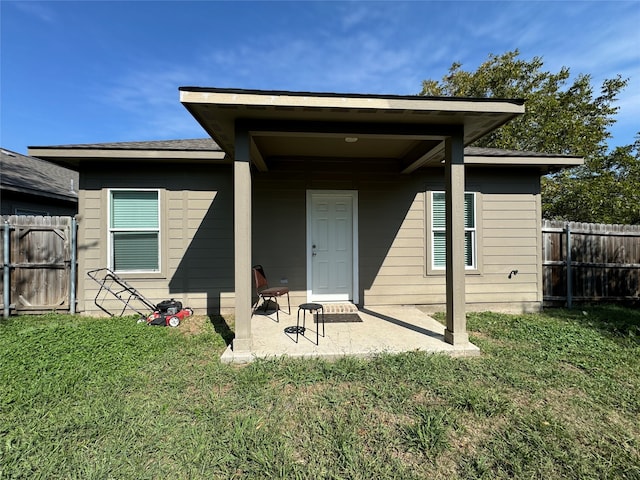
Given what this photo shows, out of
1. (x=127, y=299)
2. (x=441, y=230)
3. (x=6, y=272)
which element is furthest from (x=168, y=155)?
(x=441, y=230)

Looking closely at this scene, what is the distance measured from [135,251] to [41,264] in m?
1.50

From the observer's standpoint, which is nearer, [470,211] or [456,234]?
[456,234]

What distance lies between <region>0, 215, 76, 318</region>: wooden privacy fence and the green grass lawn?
4.97ft

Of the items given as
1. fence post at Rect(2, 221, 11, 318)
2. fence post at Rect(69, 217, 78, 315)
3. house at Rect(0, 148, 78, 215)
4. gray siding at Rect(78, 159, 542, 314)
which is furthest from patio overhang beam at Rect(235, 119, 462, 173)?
house at Rect(0, 148, 78, 215)

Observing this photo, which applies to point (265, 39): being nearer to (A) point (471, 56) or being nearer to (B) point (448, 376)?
(B) point (448, 376)

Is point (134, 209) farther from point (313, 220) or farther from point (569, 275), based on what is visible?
point (569, 275)

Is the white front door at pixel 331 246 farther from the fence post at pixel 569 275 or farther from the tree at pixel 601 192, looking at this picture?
the tree at pixel 601 192

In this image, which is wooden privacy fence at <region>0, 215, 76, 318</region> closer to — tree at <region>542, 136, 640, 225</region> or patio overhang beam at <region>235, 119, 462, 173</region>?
patio overhang beam at <region>235, 119, 462, 173</region>

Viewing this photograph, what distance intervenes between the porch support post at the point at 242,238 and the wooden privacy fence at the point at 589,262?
18.0 ft

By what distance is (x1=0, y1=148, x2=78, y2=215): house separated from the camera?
7.11m

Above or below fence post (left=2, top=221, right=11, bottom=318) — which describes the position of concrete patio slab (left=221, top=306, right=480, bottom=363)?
below

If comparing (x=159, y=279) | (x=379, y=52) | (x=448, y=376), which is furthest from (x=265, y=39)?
(x=448, y=376)

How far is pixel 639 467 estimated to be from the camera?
168cm

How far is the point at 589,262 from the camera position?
5.62 meters
